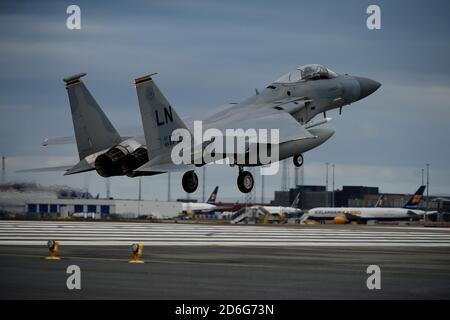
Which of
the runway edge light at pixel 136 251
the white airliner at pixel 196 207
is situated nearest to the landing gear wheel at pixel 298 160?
the runway edge light at pixel 136 251

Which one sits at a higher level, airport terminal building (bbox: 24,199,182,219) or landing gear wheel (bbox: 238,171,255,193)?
landing gear wheel (bbox: 238,171,255,193)

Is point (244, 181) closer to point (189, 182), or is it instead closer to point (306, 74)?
point (189, 182)

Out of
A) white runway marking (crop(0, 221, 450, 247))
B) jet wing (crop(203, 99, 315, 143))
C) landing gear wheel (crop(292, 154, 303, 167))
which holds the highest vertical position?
jet wing (crop(203, 99, 315, 143))

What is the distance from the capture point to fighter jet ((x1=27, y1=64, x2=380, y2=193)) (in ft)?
107

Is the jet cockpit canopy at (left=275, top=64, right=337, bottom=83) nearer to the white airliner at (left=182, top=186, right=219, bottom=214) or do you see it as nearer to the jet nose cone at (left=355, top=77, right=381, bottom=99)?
the jet nose cone at (left=355, top=77, right=381, bottom=99)

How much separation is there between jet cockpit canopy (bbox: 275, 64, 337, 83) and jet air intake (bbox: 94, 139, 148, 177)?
9.09 m

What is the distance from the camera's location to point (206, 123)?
36.0m

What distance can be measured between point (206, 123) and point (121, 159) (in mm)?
4335

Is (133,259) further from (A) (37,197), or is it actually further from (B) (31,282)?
(A) (37,197)

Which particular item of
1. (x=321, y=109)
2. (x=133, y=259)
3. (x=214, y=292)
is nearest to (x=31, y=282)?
(x=214, y=292)
